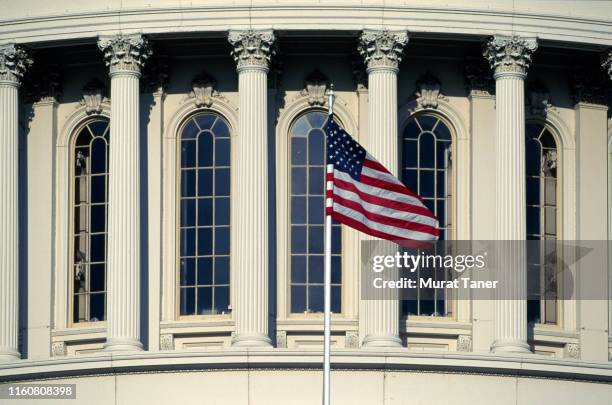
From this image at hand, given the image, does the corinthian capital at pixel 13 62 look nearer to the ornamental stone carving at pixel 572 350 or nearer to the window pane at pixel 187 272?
the window pane at pixel 187 272

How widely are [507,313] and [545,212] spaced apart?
183 inches

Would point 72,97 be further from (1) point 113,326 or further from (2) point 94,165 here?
(1) point 113,326

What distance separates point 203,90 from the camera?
79.4 m

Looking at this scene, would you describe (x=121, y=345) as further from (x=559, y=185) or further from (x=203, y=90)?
(x=559, y=185)

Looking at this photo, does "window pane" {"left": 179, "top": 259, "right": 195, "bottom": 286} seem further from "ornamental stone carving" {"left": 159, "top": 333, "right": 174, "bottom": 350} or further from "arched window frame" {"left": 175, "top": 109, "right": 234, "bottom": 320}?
"ornamental stone carving" {"left": 159, "top": 333, "right": 174, "bottom": 350}

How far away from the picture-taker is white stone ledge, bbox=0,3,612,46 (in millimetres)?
76875

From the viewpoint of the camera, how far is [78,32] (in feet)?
254

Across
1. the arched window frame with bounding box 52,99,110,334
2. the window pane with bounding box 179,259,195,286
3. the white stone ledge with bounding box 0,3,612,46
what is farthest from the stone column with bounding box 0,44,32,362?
the window pane with bounding box 179,259,195,286

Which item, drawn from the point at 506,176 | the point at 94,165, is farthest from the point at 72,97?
A: the point at 506,176

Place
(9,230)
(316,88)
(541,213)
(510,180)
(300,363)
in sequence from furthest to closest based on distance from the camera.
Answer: (541,213)
(316,88)
(9,230)
(510,180)
(300,363)

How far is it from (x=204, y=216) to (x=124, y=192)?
10.5 ft

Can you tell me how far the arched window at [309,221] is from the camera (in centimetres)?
7838

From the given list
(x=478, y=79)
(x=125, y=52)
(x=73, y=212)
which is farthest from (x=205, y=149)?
(x=478, y=79)

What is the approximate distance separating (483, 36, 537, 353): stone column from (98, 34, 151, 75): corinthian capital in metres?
9.47
